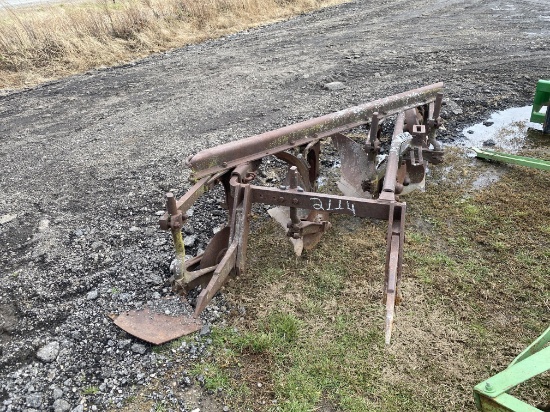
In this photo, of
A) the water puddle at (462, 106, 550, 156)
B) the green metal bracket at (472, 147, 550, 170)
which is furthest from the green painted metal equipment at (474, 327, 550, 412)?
the water puddle at (462, 106, 550, 156)

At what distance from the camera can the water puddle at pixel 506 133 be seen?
226 inches

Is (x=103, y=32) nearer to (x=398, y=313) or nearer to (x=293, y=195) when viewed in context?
(x=293, y=195)

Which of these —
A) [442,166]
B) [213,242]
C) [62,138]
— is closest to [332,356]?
[213,242]

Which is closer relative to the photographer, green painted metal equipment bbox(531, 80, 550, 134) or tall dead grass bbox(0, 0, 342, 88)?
green painted metal equipment bbox(531, 80, 550, 134)

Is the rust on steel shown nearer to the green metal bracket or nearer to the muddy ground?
the muddy ground

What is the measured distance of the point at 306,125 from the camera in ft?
12.3

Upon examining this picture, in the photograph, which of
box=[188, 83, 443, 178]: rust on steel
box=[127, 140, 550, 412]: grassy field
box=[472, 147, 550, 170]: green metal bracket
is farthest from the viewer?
box=[472, 147, 550, 170]: green metal bracket

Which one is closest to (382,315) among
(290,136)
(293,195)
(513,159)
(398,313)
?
(398,313)

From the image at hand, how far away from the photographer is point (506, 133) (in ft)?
19.7

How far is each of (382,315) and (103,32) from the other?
8.70 metres

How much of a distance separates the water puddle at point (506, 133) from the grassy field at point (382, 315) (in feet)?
4.83

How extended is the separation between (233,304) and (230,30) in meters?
8.92

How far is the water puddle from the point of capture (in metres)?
5.75

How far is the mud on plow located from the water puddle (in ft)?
5.67
